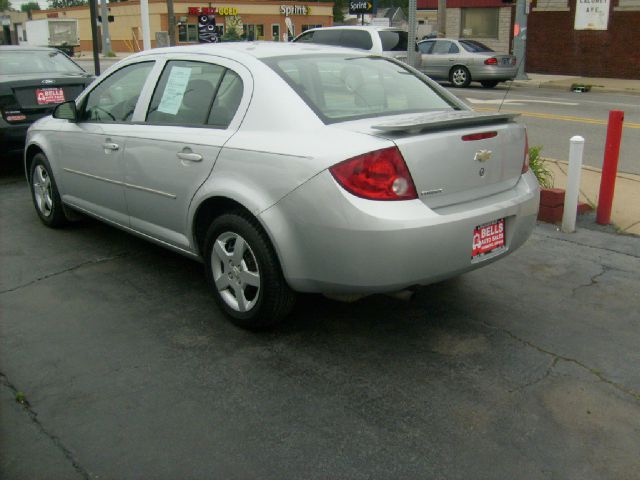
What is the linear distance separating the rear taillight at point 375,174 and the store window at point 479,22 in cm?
2952

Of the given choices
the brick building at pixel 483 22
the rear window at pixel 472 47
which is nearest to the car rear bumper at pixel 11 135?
the rear window at pixel 472 47

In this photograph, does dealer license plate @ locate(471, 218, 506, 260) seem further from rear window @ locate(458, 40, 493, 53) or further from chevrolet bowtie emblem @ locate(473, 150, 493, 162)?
rear window @ locate(458, 40, 493, 53)

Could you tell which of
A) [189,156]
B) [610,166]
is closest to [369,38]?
[610,166]

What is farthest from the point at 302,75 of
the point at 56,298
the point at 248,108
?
the point at 56,298

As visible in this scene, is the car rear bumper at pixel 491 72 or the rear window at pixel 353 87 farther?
the car rear bumper at pixel 491 72

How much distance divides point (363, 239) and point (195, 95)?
1.70m

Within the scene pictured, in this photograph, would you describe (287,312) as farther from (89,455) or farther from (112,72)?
(112,72)

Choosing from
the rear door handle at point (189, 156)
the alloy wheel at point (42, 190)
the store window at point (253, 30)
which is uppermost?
the store window at point (253, 30)

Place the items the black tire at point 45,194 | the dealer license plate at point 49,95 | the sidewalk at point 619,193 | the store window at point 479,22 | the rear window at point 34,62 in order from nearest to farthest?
the black tire at point 45,194 < the sidewalk at point 619,193 < the dealer license plate at point 49,95 < the rear window at point 34,62 < the store window at point 479,22

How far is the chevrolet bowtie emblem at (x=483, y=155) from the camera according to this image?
3820 mm

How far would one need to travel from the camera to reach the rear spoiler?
3.56 m

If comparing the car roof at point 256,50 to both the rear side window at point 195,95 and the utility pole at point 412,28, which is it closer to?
the rear side window at point 195,95

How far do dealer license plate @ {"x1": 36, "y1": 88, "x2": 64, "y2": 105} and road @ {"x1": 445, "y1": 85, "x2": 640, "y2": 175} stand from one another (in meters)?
5.38

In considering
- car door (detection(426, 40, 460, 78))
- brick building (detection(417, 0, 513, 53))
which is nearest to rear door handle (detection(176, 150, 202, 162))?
car door (detection(426, 40, 460, 78))
